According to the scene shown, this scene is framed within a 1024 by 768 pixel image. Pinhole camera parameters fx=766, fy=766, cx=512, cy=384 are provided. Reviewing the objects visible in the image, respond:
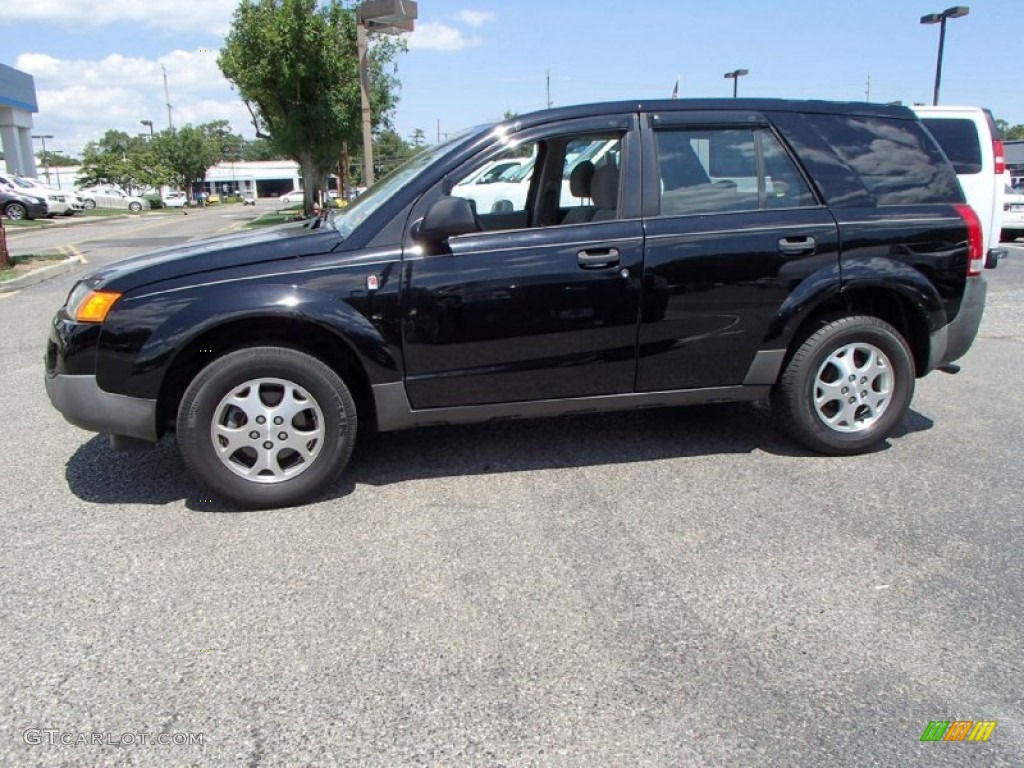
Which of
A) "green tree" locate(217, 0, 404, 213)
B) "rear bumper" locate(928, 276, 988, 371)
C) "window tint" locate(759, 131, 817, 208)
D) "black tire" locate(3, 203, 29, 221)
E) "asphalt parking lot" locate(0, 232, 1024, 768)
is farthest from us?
"black tire" locate(3, 203, 29, 221)

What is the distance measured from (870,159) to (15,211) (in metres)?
36.3

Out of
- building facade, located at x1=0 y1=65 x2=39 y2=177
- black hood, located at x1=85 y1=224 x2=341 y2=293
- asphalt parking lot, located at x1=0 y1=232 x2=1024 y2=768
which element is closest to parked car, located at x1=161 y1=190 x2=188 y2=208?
building facade, located at x1=0 y1=65 x2=39 y2=177

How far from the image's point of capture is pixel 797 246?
402 cm

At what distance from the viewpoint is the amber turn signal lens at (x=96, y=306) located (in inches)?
138

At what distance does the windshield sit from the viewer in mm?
3838

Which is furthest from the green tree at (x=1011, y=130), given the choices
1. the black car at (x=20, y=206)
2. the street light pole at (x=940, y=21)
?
the black car at (x=20, y=206)

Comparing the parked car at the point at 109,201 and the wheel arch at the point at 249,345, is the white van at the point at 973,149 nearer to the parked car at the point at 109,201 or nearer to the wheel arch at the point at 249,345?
the wheel arch at the point at 249,345

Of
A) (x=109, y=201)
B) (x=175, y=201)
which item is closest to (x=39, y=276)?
(x=109, y=201)

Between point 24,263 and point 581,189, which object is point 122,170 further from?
point 581,189

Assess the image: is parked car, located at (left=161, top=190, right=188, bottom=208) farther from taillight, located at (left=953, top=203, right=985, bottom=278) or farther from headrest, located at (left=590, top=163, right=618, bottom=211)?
taillight, located at (left=953, top=203, right=985, bottom=278)

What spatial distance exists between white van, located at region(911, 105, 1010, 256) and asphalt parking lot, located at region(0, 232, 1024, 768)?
5330 mm

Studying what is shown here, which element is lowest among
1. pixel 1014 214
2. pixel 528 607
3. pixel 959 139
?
pixel 528 607

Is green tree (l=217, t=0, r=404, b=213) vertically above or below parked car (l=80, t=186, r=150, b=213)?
above

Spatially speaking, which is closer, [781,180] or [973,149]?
[781,180]
